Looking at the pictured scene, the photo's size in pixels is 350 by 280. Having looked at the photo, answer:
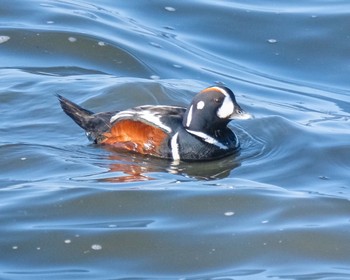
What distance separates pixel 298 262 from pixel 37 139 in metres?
4.32

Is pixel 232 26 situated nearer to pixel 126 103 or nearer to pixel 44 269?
pixel 126 103

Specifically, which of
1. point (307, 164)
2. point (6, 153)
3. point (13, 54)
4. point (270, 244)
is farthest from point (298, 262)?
point (13, 54)

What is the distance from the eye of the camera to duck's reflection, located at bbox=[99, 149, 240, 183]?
453 inches

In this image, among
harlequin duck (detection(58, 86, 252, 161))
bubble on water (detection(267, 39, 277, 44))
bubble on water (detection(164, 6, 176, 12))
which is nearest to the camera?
harlequin duck (detection(58, 86, 252, 161))

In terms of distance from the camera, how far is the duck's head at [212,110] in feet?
40.4

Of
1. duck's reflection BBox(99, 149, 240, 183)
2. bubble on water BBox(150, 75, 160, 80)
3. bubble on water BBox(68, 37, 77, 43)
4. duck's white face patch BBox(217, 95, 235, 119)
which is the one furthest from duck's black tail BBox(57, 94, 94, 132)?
bubble on water BBox(68, 37, 77, 43)

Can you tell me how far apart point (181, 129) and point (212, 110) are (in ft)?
1.28

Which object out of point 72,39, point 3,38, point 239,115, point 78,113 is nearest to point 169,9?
point 72,39

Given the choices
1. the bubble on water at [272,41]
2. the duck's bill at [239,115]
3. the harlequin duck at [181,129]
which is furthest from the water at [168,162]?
the duck's bill at [239,115]

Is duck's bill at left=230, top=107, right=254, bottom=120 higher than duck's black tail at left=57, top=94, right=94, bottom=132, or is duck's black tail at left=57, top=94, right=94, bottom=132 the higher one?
duck's bill at left=230, top=107, right=254, bottom=120

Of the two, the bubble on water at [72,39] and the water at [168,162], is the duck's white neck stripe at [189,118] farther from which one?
the bubble on water at [72,39]

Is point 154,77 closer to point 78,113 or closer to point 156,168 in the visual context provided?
point 78,113

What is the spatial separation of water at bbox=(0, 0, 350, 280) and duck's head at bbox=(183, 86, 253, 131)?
1.52ft

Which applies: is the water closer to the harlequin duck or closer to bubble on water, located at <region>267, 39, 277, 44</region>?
bubble on water, located at <region>267, 39, 277, 44</region>
